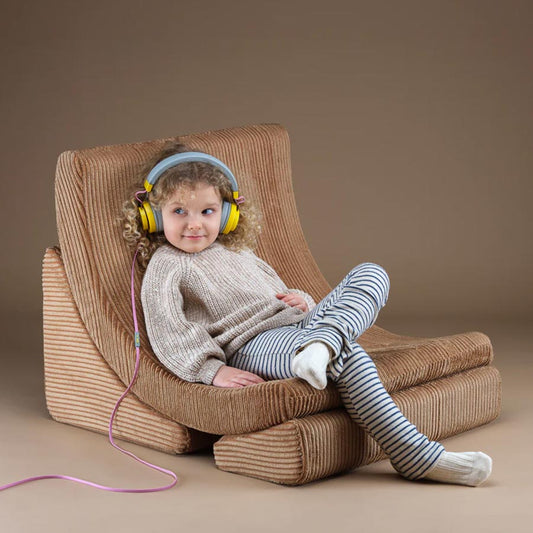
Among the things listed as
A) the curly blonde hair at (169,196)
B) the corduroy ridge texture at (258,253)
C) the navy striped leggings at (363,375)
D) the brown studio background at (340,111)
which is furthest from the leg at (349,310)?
the brown studio background at (340,111)

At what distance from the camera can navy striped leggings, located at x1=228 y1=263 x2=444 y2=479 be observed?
11.3ft

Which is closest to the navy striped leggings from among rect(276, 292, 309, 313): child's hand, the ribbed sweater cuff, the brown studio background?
the ribbed sweater cuff

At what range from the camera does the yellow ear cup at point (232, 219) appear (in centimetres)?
413

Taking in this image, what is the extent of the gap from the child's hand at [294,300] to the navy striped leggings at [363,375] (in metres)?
0.36

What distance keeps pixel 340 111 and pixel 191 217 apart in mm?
2592

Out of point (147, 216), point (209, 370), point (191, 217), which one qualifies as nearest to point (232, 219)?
point (191, 217)

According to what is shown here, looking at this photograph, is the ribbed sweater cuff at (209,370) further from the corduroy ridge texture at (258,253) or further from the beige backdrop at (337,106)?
the beige backdrop at (337,106)

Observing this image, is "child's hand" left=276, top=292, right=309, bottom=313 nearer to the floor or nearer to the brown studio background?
the floor

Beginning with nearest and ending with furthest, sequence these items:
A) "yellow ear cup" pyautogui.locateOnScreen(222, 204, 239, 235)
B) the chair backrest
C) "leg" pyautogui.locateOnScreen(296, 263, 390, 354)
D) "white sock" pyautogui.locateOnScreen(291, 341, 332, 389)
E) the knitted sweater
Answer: "white sock" pyautogui.locateOnScreen(291, 341, 332, 389)
"leg" pyautogui.locateOnScreen(296, 263, 390, 354)
the knitted sweater
the chair backrest
"yellow ear cup" pyautogui.locateOnScreen(222, 204, 239, 235)

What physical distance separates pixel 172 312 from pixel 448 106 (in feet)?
10.1

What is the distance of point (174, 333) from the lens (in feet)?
12.5

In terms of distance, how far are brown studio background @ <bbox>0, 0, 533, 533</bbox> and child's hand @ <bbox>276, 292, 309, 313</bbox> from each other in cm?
199

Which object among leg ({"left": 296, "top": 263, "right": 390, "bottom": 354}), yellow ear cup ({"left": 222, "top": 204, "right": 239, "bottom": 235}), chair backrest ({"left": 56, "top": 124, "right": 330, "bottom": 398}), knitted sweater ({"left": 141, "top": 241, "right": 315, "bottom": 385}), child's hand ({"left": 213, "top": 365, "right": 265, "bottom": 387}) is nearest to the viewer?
leg ({"left": 296, "top": 263, "right": 390, "bottom": 354})

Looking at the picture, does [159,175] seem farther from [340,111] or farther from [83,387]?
[340,111]
